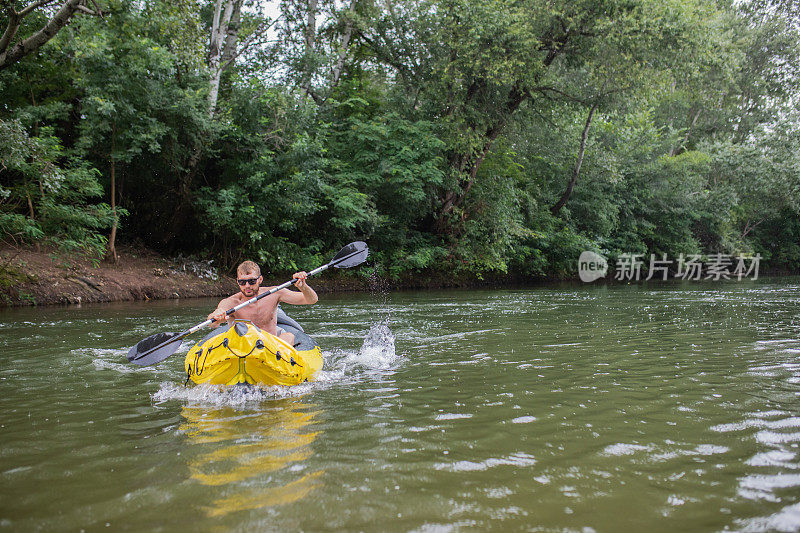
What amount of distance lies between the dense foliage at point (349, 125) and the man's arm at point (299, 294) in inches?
260

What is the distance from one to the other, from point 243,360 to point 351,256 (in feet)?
8.89

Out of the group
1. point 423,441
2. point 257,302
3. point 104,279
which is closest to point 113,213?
point 104,279

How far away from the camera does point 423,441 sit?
10.4ft

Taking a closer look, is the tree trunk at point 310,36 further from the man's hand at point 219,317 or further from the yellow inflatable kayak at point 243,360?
the yellow inflatable kayak at point 243,360

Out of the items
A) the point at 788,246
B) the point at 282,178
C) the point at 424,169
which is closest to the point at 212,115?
the point at 282,178

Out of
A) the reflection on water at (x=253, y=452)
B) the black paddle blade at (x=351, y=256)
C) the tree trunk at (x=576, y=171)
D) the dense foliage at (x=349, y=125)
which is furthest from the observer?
the tree trunk at (x=576, y=171)

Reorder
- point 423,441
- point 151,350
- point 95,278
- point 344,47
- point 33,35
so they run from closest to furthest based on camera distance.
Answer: point 423,441, point 151,350, point 33,35, point 95,278, point 344,47

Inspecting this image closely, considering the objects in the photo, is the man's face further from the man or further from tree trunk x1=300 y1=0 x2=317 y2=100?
tree trunk x1=300 y1=0 x2=317 y2=100

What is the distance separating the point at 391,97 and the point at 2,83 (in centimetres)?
1087

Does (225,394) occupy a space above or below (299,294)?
below

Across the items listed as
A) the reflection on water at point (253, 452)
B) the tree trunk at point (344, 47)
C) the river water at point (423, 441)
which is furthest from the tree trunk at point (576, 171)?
the reflection on water at point (253, 452)

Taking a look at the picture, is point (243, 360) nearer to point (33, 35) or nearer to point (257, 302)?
point (257, 302)

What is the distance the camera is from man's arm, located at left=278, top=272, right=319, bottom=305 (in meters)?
5.77

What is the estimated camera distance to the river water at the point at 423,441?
2293 mm
